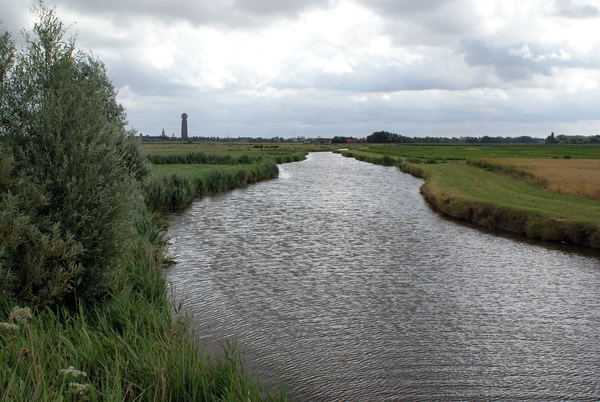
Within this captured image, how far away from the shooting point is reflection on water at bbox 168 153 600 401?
705 cm

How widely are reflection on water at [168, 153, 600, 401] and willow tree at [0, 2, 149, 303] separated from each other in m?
2.67

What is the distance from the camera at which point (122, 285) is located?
7746mm

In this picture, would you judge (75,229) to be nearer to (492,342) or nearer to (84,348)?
(84,348)

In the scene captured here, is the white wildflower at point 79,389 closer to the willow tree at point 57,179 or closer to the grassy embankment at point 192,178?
the willow tree at point 57,179

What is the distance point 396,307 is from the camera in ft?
32.7

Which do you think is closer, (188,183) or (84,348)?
(84,348)

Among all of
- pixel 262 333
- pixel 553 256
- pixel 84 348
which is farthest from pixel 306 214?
pixel 84 348

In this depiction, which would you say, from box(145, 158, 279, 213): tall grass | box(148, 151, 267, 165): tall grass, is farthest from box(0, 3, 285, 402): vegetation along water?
box(148, 151, 267, 165): tall grass

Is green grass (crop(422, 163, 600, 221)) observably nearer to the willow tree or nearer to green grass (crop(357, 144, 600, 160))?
the willow tree

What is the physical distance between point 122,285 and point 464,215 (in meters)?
17.3

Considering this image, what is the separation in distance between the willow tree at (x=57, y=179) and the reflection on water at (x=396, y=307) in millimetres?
2667

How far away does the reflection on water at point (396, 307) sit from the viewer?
23.1 feet

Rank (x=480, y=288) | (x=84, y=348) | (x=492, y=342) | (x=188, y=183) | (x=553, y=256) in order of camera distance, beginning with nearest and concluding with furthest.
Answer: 1. (x=84, y=348)
2. (x=492, y=342)
3. (x=480, y=288)
4. (x=553, y=256)
5. (x=188, y=183)

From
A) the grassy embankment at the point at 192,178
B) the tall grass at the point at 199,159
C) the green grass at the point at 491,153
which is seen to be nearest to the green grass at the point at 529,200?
the grassy embankment at the point at 192,178
